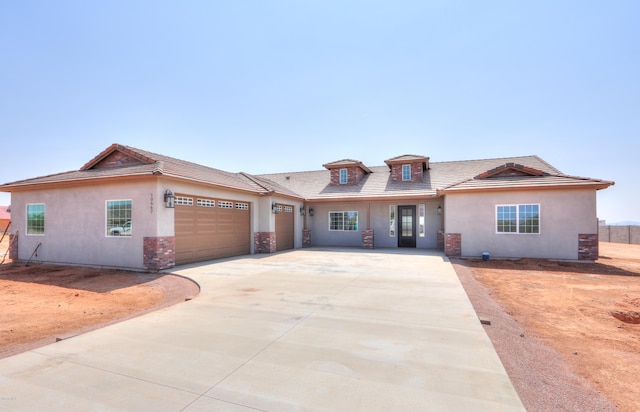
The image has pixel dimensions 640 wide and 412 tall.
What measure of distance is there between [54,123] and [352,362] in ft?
57.1

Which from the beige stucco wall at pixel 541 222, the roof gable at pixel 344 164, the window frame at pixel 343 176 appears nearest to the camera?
the beige stucco wall at pixel 541 222

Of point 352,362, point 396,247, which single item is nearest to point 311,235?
point 396,247

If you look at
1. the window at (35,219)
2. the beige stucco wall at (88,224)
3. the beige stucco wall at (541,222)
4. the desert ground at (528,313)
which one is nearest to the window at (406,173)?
the beige stucco wall at (541,222)

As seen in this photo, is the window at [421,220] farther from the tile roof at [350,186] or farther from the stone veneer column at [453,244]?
the stone veneer column at [453,244]

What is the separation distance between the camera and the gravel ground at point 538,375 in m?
2.58

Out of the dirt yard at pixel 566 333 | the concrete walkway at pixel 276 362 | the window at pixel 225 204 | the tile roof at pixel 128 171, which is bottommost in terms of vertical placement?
the dirt yard at pixel 566 333

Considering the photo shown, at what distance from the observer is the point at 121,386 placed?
8.98ft

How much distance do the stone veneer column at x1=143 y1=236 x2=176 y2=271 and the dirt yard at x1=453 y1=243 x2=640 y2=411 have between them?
923 cm

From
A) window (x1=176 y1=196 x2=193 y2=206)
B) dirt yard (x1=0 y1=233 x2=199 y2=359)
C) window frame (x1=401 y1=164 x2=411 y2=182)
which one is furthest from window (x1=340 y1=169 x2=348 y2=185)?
dirt yard (x1=0 y1=233 x2=199 y2=359)

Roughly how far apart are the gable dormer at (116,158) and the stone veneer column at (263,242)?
5877 millimetres

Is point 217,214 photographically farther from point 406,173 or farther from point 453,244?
point 406,173

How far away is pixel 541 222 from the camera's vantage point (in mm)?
11688

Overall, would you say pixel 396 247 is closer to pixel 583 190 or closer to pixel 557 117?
pixel 583 190

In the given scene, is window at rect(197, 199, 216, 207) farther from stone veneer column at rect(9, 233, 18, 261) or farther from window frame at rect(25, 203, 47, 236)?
stone veneer column at rect(9, 233, 18, 261)
